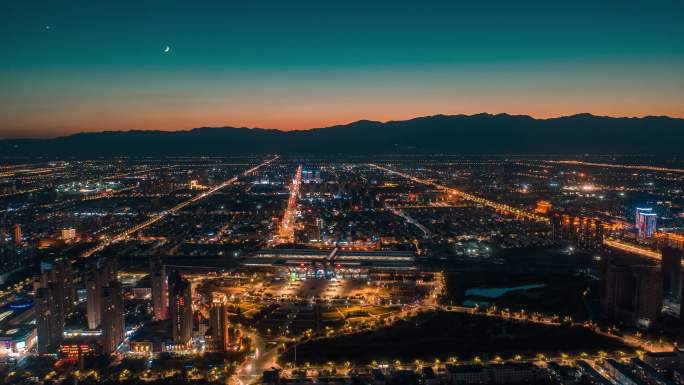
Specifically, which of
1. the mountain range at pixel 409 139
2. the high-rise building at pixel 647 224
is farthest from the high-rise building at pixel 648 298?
the mountain range at pixel 409 139

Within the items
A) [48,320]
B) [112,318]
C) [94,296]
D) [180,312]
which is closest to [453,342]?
[180,312]

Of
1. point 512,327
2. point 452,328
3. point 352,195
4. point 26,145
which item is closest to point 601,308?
point 512,327

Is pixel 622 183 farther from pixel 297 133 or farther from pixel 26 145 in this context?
pixel 26 145

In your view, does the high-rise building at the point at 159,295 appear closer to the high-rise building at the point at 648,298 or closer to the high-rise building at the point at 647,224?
the high-rise building at the point at 648,298

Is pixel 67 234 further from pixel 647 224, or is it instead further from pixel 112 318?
pixel 647 224

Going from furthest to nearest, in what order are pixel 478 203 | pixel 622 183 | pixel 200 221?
pixel 622 183 < pixel 478 203 < pixel 200 221

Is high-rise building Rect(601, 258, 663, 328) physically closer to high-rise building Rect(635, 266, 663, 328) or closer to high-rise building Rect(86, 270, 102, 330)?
high-rise building Rect(635, 266, 663, 328)

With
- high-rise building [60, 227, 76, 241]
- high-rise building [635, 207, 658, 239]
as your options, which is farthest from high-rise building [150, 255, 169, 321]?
high-rise building [635, 207, 658, 239]
